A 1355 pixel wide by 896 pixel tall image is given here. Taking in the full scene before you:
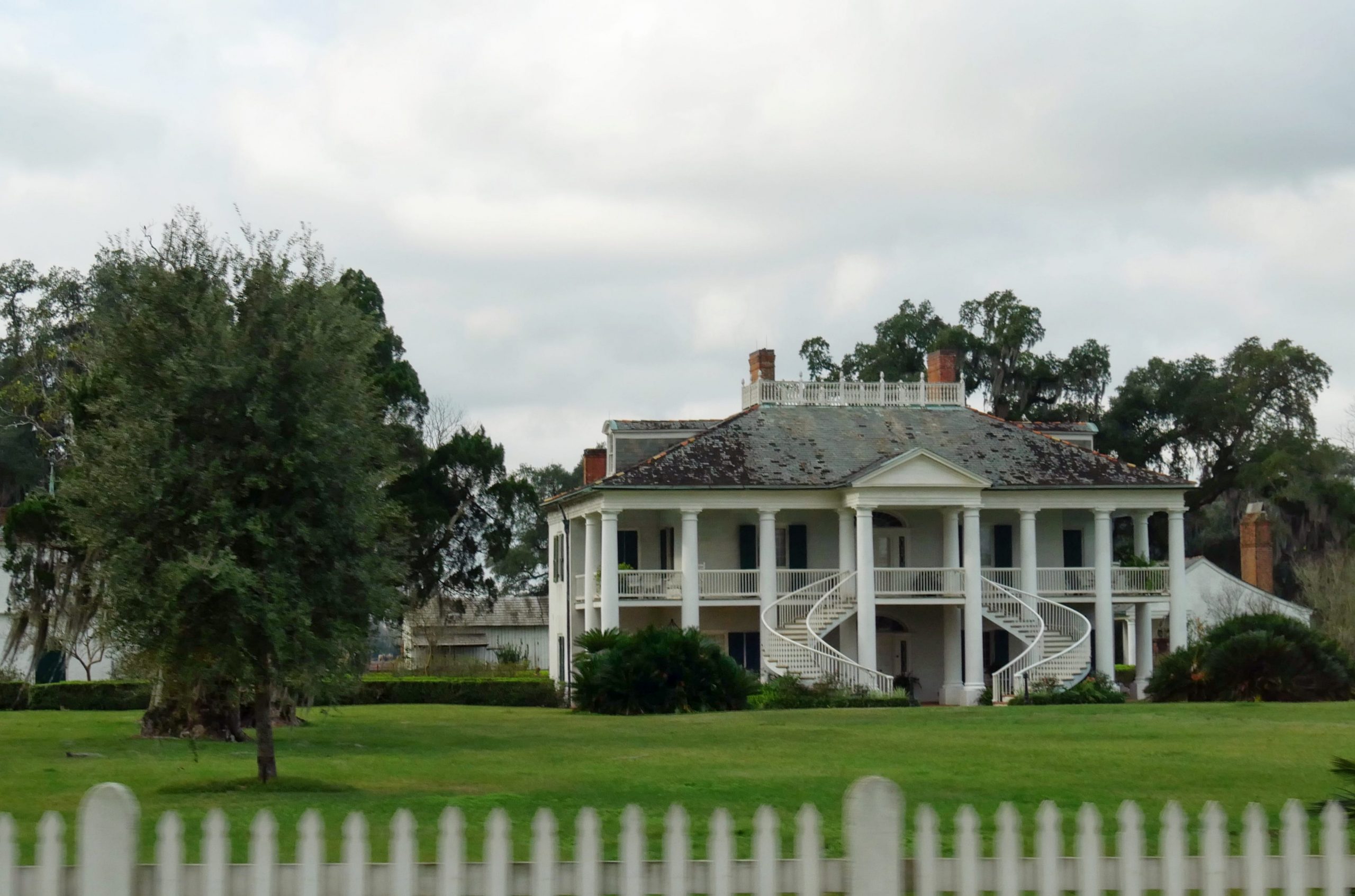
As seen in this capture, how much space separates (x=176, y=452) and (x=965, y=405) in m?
39.3

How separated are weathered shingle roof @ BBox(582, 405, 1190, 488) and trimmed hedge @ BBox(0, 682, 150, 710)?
14186mm

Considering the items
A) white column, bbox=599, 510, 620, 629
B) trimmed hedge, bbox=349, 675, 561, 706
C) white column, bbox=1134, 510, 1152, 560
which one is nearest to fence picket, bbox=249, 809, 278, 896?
white column, bbox=599, 510, 620, 629

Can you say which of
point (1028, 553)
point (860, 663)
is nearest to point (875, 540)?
point (1028, 553)

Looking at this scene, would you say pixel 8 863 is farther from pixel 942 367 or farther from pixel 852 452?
pixel 942 367

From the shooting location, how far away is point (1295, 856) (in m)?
7.07

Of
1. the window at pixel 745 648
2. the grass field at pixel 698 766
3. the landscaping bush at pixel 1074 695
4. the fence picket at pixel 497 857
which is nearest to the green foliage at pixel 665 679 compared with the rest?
the grass field at pixel 698 766

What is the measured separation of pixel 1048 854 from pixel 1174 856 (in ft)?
1.90

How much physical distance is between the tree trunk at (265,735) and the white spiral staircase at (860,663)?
25.4m

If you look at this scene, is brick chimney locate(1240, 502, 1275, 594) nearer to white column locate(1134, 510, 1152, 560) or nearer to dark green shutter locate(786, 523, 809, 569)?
white column locate(1134, 510, 1152, 560)

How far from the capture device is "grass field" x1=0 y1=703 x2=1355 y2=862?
14734mm

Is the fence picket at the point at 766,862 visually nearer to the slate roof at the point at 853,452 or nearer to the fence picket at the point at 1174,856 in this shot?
the fence picket at the point at 1174,856

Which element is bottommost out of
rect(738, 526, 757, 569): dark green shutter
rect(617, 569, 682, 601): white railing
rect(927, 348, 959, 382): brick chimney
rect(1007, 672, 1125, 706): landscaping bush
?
rect(1007, 672, 1125, 706): landscaping bush

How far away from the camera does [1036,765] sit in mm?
19047

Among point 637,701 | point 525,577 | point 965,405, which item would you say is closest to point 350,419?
point 637,701
